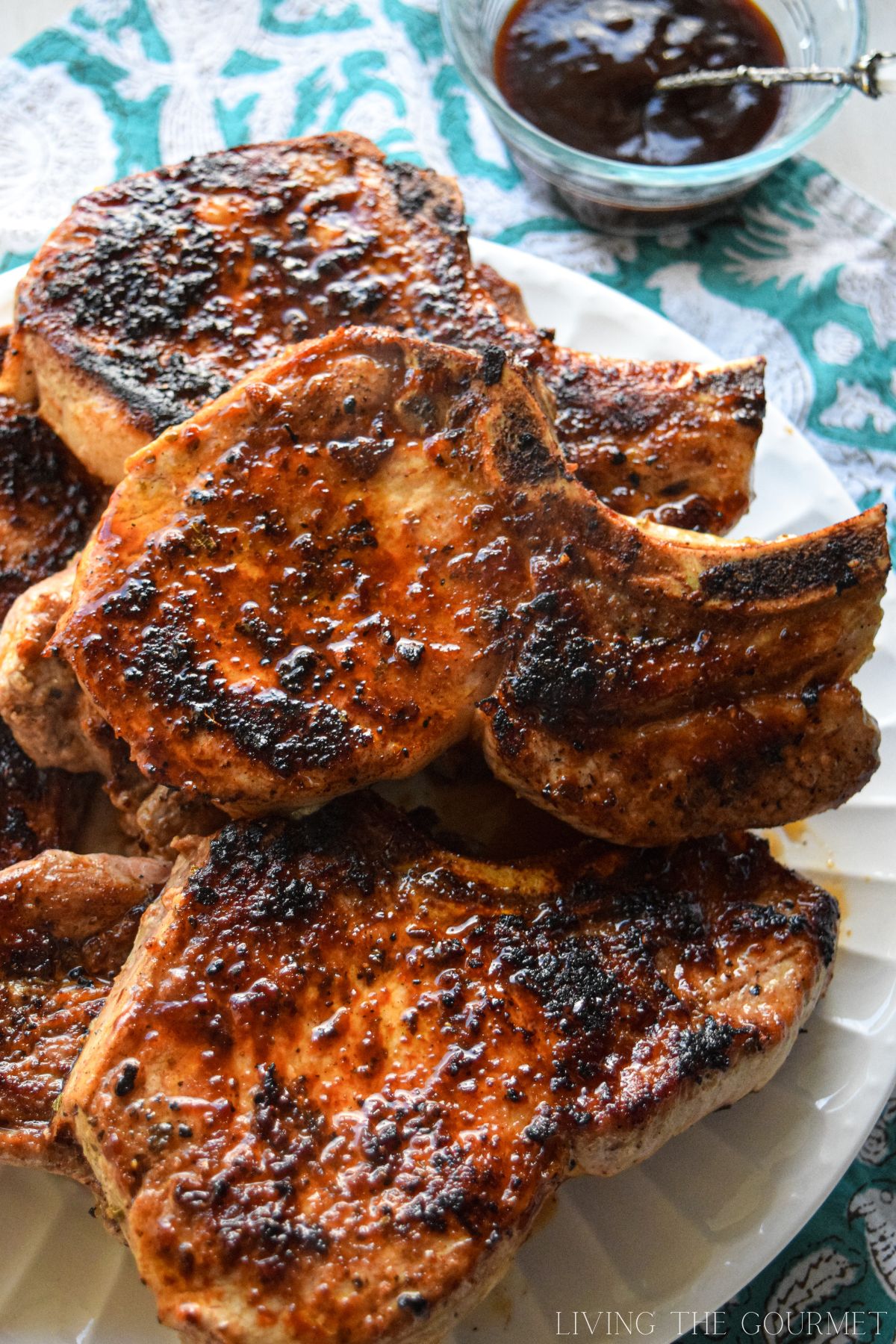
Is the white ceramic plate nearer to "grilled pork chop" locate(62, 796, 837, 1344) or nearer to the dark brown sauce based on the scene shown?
"grilled pork chop" locate(62, 796, 837, 1344)

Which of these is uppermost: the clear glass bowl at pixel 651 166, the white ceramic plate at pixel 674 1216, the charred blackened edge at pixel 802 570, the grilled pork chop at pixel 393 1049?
the clear glass bowl at pixel 651 166

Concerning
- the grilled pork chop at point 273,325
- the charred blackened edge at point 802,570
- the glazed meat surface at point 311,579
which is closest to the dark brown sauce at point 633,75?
the grilled pork chop at point 273,325

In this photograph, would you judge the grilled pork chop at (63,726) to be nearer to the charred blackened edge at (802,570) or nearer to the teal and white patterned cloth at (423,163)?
the charred blackened edge at (802,570)

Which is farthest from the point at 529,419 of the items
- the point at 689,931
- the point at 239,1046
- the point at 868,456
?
the point at 868,456

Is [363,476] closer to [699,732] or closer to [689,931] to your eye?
[699,732]

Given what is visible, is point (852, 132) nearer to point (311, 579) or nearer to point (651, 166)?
point (651, 166)

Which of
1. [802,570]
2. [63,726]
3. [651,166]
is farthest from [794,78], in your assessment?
[63,726]
